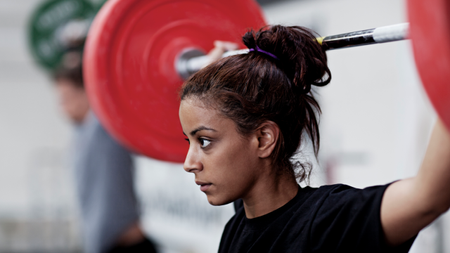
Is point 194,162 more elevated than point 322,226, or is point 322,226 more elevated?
point 194,162

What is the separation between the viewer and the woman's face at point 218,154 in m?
0.63

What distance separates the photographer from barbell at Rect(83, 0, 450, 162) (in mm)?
958

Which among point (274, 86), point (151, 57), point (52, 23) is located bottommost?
point (274, 86)

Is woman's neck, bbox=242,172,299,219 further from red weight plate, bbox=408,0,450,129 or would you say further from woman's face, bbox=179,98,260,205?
red weight plate, bbox=408,0,450,129

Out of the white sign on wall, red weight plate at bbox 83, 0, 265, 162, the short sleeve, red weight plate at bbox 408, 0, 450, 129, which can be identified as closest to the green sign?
the white sign on wall

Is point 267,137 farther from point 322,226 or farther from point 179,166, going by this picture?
point 179,166

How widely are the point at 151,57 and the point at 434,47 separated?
0.71 metres

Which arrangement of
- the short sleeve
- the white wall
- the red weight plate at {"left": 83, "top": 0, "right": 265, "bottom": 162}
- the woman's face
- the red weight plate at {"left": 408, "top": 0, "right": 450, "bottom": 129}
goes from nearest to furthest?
the red weight plate at {"left": 408, "top": 0, "right": 450, "bottom": 129}, the short sleeve, the woman's face, the red weight plate at {"left": 83, "top": 0, "right": 265, "bottom": 162}, the white wall

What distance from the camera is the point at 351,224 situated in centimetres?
54

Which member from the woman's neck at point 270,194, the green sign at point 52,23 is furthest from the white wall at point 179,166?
the green sign at point 52,23

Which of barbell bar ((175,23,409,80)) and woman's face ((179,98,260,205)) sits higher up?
barbell bar ((175,23,409,80))

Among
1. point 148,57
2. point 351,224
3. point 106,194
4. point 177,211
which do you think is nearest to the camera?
point 351,224

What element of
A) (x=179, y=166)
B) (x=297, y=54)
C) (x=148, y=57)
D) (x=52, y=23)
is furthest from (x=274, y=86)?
(x=52, y=23)

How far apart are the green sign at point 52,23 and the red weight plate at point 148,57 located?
5.45 feet
